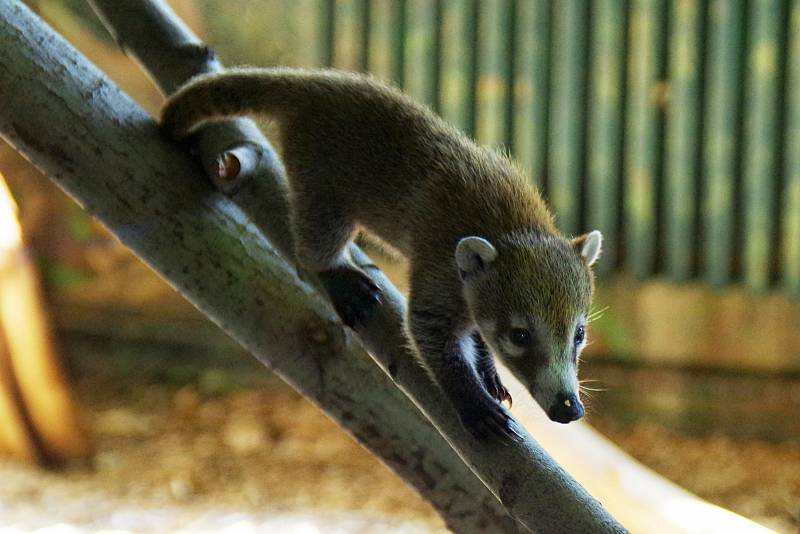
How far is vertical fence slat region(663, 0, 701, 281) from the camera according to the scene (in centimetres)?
329

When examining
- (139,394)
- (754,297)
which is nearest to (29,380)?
(139,394)

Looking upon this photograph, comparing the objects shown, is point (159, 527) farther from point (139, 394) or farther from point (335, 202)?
point (335, 202)

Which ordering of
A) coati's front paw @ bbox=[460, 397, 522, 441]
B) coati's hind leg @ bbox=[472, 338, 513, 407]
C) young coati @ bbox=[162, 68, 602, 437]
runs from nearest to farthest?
coati's front paw @ bbox=[460, 397, 522, 441], young coati @ bbox=[162, 68, 602, 437], coati's hind leg @ bbox=[472, 338, 513, 407]

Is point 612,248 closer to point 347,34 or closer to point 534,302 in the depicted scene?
point 347,34

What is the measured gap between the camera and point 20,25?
138 centimetres

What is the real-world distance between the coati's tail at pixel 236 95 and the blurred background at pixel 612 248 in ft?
5.89

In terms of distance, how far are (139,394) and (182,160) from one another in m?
2.66

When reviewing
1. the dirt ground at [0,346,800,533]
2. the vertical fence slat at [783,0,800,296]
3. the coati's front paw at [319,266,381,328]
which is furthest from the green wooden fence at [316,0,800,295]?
the coati's front paw at [319,266,381,328]

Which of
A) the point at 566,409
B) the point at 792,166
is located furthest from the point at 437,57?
the point at 566,409

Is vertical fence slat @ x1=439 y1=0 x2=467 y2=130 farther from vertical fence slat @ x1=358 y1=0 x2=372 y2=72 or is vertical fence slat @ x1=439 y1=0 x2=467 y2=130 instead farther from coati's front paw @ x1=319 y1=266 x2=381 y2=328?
coati's front paw @ x1=319 y1=266 x2=381 y2=328

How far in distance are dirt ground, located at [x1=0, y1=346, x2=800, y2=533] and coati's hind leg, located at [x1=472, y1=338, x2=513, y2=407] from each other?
4.88 ft

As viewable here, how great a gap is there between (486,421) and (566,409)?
0.33 ft

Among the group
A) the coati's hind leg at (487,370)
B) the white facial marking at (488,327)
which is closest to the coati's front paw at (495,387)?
the coati's hind leg at (487,370)

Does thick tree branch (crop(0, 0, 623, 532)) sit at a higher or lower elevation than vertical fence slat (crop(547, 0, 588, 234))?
higher
